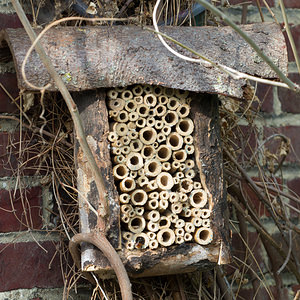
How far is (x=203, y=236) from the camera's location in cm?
95

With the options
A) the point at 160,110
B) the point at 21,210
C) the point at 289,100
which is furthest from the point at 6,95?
the point at 289,100

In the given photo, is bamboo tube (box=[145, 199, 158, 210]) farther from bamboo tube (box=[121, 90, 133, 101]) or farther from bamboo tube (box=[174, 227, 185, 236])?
bamboo tube (box=[121, 90, 133, 101])

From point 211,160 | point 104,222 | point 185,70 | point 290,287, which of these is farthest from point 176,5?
point 290,287

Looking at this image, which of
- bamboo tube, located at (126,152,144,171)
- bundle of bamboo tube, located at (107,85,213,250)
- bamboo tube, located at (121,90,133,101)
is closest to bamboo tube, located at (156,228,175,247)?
bundle of bamboo tube, located at (107,85,213,250)

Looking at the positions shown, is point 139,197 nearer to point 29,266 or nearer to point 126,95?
point 126,95

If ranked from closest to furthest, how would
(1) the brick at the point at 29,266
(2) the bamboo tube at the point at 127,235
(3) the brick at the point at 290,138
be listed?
(2) the bamboo tube at the point at 127,235 → (1) the brick at the point at 29,266 → (3) the brick at the point at 290,138

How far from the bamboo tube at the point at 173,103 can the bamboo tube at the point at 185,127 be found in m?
0.02

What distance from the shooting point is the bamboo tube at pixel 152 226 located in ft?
3.03

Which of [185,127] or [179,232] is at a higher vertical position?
[185,127]

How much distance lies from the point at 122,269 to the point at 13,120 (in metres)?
0.38

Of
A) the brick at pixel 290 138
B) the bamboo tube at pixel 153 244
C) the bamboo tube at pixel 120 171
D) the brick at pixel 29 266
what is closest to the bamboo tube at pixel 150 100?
the bamboo tube at pixel 120 171

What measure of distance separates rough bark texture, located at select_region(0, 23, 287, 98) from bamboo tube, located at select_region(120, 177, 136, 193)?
0.14 meters

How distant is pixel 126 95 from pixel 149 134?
0.22 feet

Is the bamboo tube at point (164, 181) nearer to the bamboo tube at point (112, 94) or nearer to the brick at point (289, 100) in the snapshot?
the bamboo tube at point (112, 94)
